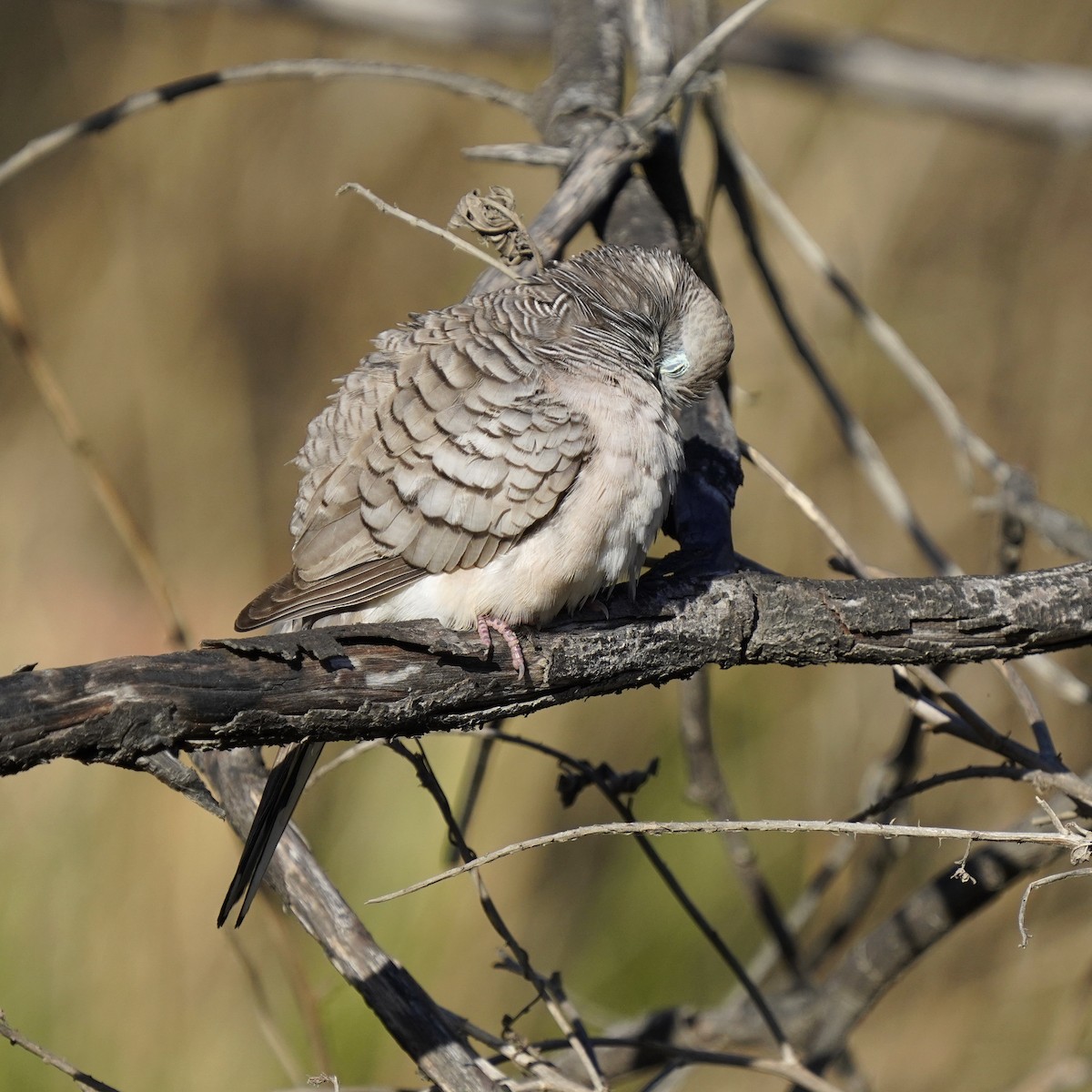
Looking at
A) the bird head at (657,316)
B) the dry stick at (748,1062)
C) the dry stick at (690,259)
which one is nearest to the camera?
the dry stick at (748,1062)

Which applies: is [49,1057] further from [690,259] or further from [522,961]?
[690,259]

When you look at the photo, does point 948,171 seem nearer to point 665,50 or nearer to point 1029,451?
point 1029,451

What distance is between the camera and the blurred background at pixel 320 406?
4.49m

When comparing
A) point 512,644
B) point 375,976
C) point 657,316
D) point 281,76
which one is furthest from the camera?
point 281,76

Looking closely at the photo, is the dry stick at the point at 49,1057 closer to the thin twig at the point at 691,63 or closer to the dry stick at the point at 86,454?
the dry stick at the point at 86,454

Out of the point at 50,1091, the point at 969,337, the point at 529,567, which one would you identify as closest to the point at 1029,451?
the point at 969,337

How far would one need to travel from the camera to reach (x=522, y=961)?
2.67 meters

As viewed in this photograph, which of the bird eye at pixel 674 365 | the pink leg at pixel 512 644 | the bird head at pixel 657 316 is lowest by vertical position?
the pink leg at pixel 512 644

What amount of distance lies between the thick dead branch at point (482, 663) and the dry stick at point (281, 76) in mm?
1962

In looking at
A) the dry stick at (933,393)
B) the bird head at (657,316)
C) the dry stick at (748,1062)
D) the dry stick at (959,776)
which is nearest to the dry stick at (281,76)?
the dry stick at (933,393)

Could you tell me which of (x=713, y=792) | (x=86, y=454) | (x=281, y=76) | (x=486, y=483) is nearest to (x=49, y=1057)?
(x=486, y=483)

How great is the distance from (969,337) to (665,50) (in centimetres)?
279

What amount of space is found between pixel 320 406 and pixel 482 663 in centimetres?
384

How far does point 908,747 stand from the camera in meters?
4.09
